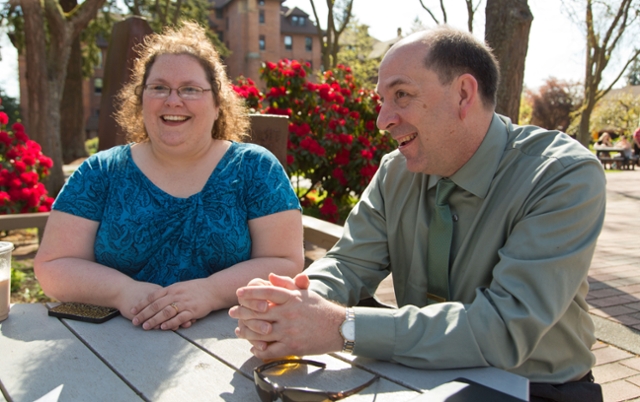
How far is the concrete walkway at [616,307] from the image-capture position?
9.44 ft

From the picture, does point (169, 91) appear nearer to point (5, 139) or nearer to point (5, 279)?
point (5, 279)

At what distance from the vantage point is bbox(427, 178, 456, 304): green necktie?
1741mm

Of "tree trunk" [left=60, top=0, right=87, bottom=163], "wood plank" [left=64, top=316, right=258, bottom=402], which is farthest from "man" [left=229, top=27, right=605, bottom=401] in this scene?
"tree trunk" [left=60, top=0, right=87, bottom=163]

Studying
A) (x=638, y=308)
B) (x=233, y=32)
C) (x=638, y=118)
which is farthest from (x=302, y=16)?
(x=638, y=308)

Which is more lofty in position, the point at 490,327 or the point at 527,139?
the point at 527,139

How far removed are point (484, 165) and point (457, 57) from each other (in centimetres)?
32

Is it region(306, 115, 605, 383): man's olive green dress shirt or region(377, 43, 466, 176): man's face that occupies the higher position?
region(377, 43, 466, 176): man's face

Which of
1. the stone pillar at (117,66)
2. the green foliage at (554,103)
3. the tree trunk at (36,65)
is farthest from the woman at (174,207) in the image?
the green foliage at (554,103)

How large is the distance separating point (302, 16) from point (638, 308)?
62.5 metres

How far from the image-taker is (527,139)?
1708 millimetres

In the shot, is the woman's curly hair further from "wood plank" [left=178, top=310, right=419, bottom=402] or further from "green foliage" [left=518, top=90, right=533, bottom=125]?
"green foliage" [left=518, top=90, right=533, bottom=125]

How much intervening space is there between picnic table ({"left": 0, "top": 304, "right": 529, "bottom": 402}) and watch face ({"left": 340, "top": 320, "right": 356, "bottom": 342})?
0.19 ft

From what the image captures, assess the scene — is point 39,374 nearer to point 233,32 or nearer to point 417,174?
point 417,174

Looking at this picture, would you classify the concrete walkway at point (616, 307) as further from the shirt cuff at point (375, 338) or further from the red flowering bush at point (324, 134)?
the red flowering bush at point (324, 134)
